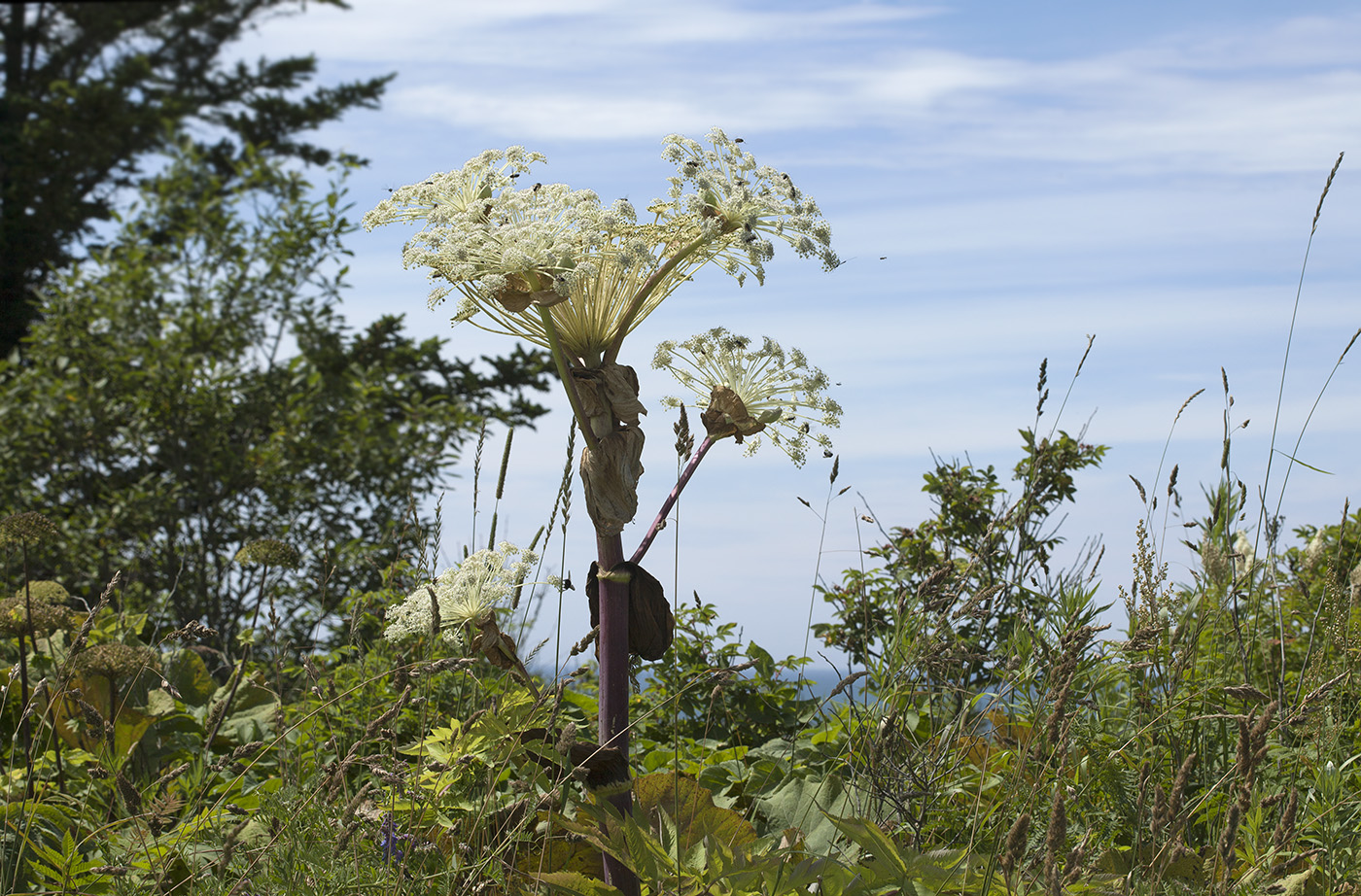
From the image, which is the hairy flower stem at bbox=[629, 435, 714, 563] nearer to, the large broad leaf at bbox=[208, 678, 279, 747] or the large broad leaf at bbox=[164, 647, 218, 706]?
the large broad leaf at bbox=[208, 678, 279, 747]

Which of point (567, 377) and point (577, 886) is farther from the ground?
point (567, 377)

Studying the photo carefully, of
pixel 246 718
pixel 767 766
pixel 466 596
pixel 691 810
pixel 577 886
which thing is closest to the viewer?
pixel 577 886

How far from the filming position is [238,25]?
54.4ft

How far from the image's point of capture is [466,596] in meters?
2.14

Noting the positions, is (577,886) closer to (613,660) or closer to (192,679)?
(613,660)

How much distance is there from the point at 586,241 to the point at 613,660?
2.48 ft

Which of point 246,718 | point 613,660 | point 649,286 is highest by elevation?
point 649,286

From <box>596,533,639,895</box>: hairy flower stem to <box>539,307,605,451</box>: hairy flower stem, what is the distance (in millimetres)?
185

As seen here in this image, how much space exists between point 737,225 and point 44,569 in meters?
7.28

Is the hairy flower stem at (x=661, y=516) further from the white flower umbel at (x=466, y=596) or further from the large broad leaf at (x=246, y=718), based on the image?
the large broad leaf at (x=246, y=718)

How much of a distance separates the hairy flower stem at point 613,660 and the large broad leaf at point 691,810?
53 mm

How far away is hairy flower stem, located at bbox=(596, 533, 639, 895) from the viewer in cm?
188

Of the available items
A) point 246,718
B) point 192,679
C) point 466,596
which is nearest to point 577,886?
point 466,596

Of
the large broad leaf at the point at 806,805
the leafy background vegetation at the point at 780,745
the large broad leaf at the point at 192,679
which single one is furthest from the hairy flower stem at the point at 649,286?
the large broad leaf at the point at 192,679
